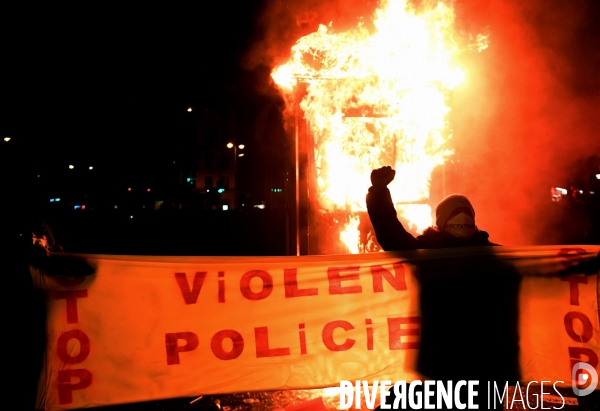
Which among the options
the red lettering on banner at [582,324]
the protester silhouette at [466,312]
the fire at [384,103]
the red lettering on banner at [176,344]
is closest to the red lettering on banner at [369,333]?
the protester silhouette at [466,312]

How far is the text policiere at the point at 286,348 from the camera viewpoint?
123 inches

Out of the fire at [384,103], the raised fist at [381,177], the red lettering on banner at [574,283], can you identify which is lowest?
the red lettering on banner at [574,283]

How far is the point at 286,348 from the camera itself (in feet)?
10.5

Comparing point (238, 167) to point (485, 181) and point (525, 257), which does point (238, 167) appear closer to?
point (485, 181)

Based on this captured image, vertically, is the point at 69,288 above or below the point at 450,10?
below

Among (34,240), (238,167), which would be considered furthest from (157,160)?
(34,240)

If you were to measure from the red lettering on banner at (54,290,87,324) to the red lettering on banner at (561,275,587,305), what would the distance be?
3544 mm

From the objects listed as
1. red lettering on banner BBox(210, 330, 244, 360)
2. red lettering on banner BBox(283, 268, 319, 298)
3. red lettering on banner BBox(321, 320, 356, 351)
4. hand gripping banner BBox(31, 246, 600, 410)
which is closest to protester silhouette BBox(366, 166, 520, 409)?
hand gripping banner BBox(31, 246, 600, 410)

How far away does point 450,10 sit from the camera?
7477 mm

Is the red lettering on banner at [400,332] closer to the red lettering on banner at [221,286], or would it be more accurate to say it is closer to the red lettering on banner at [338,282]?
the red lettering on banner at [338,282]

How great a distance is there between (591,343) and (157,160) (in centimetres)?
4655

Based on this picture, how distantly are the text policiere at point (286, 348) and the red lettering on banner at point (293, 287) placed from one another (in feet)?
0.75

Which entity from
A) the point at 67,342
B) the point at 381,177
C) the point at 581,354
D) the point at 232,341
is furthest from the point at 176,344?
the point at 581,354

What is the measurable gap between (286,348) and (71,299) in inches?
61.2
